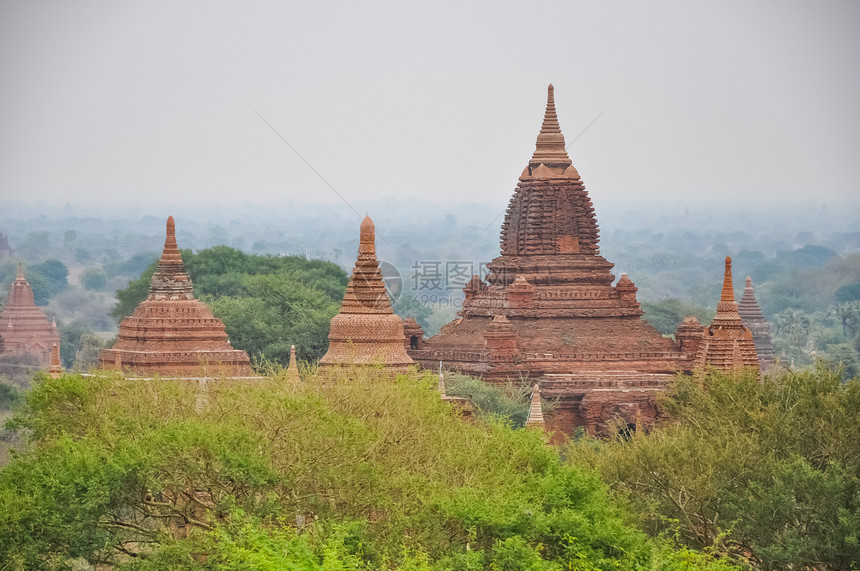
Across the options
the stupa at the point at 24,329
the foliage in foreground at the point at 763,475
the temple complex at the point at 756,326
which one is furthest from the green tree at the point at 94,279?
the foliage in foreground at the point at 763,475

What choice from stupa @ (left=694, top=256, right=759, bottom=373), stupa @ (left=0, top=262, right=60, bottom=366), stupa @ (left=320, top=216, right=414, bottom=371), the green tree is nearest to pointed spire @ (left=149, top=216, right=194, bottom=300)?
stupa @ (left=320, top=216, right=414, bottom=371)

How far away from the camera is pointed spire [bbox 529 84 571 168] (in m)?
62.5

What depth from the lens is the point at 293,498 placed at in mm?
32188

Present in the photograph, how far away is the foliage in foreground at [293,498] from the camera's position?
99.3ft

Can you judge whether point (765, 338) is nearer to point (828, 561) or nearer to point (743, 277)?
point (828, 561)

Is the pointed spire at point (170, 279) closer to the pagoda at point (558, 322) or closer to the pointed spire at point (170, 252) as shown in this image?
the pointed spire at point (170, 252)

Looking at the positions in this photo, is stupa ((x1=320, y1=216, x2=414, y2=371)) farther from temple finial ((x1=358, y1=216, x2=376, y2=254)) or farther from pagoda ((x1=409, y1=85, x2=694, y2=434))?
pagoda ((x1=409, y1=85, x2=694, y2=434))

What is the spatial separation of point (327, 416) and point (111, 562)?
3.76 meters

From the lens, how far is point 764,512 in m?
35.0

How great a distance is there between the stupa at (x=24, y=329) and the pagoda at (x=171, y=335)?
36960mm

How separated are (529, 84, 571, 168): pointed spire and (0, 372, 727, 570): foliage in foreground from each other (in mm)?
27531

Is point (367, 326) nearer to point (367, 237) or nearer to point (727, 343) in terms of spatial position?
point (367, 237)

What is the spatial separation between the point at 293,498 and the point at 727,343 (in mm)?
26653

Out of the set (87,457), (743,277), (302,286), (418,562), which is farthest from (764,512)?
(743,277)
